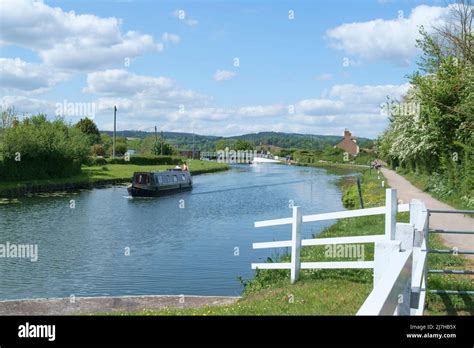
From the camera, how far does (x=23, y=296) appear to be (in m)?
14.6

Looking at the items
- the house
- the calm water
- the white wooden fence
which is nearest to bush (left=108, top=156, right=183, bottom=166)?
the calm water

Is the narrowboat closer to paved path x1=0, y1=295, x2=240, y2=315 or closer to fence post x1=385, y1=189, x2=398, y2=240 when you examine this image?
paved path x1=0, y1=295, x2=240, y2=315

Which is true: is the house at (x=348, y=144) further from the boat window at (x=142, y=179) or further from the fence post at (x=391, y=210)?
the fence post at (x=391, y=210)

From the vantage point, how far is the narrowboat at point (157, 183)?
44062mm

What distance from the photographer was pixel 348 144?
145500 mm

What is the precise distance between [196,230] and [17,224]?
8423mm

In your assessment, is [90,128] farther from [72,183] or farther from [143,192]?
[143,192]

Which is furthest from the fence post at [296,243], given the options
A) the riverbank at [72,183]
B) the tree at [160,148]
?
the tree at [160,148]

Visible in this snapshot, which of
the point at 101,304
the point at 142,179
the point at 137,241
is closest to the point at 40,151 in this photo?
the point at 142,179

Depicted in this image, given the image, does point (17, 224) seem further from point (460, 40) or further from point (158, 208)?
point (460, 40)

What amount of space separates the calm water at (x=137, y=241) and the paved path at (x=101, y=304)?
2.34 m

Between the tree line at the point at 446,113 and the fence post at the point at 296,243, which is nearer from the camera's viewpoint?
the fence post at the point at 296,243
